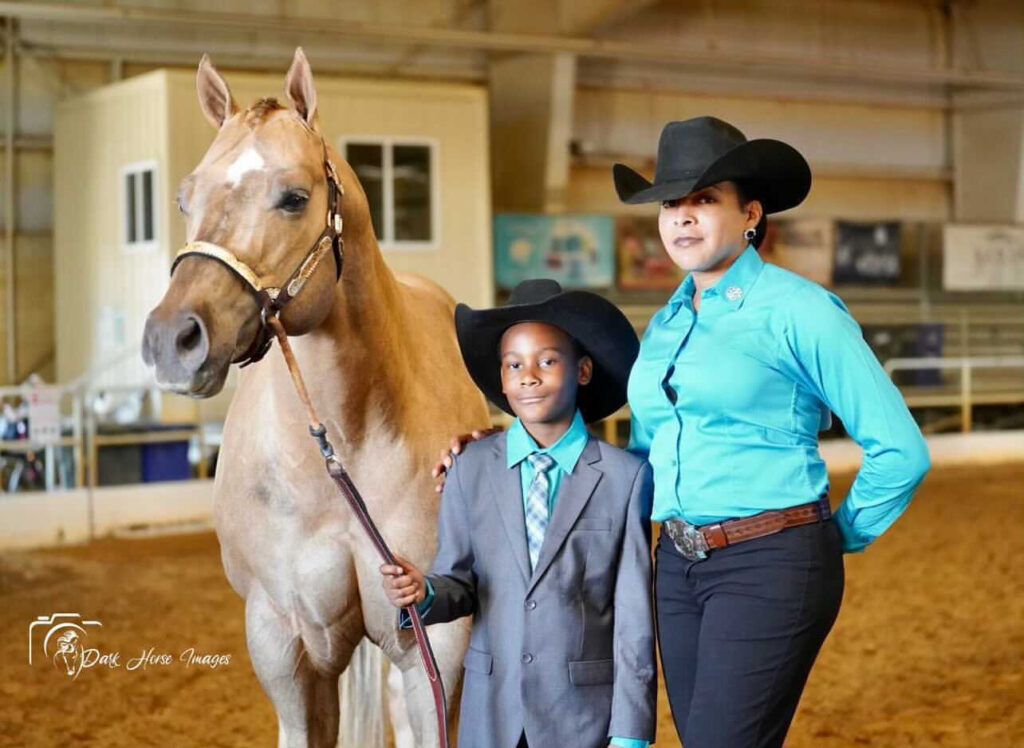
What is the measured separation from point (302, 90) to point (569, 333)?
2.05 feet

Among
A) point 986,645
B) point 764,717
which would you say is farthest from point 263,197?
point 986,645

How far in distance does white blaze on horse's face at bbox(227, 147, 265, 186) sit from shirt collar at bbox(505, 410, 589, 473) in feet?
1.91

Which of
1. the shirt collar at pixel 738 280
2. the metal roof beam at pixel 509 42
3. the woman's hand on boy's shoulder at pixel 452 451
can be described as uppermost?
the metal roof beam at pixel 509 42

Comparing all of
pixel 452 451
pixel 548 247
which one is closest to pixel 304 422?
pixel 452 451

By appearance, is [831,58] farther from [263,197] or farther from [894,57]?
[263,197]

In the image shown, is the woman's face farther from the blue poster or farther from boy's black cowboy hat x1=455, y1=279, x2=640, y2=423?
the blue poster

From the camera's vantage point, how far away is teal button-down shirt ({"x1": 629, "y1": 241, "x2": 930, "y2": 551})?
179cm

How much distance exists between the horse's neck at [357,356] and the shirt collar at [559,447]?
1.27 feet

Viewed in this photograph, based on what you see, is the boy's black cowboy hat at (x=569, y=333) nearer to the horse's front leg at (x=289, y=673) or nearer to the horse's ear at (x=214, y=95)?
the horse's ear at (x=214, y=95)

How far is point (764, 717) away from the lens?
1.79 meters

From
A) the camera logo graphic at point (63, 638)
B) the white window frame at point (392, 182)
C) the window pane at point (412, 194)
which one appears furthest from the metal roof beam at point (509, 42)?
the camera logo graphic at point (63, 638)

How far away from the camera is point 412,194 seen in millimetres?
12156

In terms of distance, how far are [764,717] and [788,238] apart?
41.6 feet

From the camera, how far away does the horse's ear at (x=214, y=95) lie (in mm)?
2137
